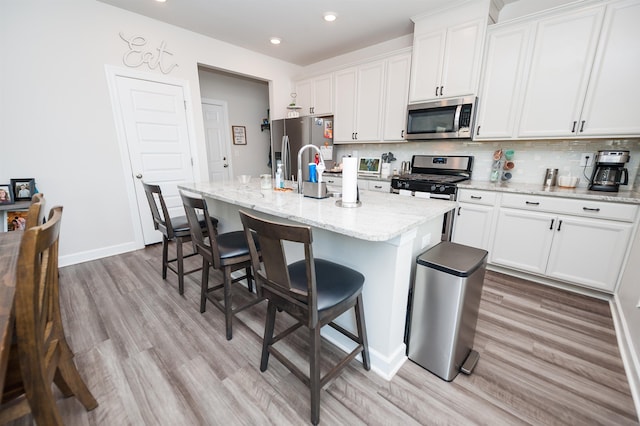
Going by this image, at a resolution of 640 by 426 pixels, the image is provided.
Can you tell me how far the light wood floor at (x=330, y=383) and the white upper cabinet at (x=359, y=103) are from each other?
273 cm

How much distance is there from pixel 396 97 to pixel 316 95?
1.46 meters

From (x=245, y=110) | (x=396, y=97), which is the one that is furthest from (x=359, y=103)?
(x=245, y=110)

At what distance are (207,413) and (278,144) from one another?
4100 mm

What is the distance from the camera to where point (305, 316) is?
116 centimetres

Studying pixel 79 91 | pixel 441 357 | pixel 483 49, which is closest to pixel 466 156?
pixel 483 49

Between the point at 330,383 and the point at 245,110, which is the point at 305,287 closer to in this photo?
the point at 330,383

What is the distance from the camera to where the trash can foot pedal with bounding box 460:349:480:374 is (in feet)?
4.94

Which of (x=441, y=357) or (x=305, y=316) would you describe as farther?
(x=441, y=357)

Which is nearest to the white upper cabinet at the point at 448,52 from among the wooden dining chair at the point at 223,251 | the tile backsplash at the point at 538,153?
the tile backsplash at the point at 538,153

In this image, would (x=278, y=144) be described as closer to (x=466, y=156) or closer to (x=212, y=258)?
(x=466, y=156)

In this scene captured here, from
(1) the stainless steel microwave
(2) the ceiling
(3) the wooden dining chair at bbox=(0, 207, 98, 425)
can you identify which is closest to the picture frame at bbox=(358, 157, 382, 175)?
(1) the stainless steel microwave

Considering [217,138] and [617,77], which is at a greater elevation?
[617,77]

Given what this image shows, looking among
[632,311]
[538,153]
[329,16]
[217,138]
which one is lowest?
[632,311]

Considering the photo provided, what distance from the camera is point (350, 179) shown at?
154 centimetres
